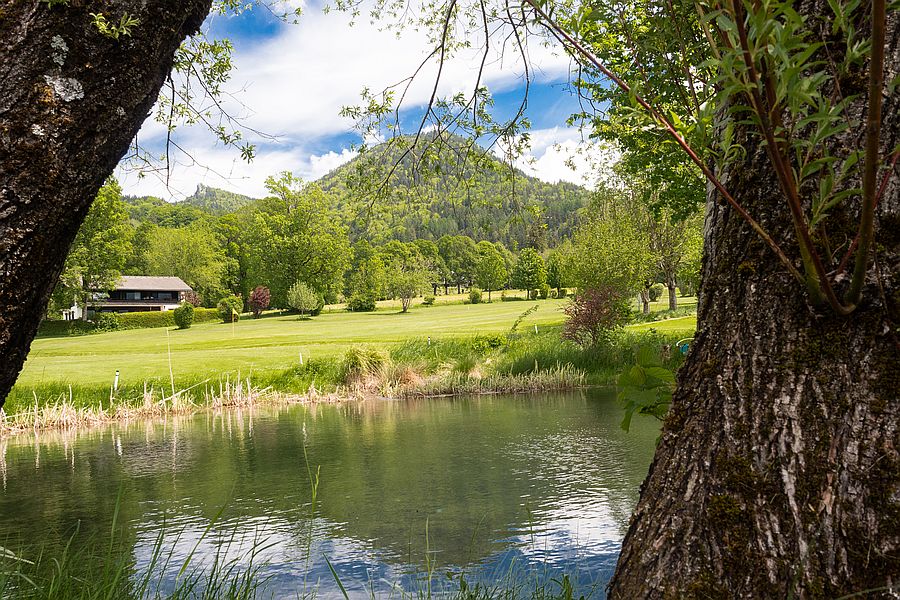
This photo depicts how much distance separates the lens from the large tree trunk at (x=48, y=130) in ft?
4.41

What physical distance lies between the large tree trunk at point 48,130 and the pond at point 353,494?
1.10m

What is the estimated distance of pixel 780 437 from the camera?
4.02 ft

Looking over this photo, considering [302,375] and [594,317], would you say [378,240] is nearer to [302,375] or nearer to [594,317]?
[302,375]

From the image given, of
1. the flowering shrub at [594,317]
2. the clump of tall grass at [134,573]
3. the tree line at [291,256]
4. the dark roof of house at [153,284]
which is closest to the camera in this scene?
the clump of tall grass at [134,573]

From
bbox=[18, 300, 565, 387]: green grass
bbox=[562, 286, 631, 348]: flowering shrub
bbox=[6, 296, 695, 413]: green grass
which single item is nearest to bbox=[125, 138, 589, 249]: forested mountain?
bbox=[6, 296, 695, 413]: green grass

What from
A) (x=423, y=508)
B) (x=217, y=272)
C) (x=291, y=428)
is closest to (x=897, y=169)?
(x=423, y=508)

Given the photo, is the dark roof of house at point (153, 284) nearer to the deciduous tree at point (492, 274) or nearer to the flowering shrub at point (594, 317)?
the deciduous tree at point (492, 274)

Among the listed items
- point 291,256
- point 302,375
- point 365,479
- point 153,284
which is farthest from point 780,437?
point 153,284

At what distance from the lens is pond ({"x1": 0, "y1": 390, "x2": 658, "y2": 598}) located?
14.0 feet

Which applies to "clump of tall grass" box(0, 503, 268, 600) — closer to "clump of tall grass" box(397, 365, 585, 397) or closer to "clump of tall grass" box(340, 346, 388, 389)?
"clump of tall grass" box(397, 365, 585, 397)

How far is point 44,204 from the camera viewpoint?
1.37m

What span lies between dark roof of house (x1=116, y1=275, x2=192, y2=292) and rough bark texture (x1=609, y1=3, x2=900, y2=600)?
2318 inches

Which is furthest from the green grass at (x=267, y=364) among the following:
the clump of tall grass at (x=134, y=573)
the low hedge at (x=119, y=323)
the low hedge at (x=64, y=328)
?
the low hedge at (x=119, y=323)

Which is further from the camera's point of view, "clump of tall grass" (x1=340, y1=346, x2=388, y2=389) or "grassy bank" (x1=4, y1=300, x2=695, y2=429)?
"clump of tall grass" (x1=340, y1=346, x2=388, y2=389)
